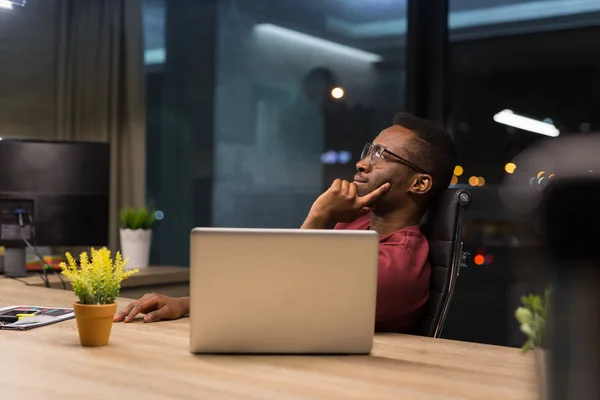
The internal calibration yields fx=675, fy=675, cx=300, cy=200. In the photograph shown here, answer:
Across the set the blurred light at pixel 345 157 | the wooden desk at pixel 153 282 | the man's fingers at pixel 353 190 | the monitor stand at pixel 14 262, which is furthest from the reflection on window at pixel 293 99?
the man's fingers at pixel 353 190

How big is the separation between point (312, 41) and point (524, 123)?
1.21 meters

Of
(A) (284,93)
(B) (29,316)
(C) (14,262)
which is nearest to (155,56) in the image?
(A) (284,93)

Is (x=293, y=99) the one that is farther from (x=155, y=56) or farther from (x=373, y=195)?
(x=373, y=195)

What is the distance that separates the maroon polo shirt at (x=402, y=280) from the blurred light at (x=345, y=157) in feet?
5.10

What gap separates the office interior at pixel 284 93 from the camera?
305 cm

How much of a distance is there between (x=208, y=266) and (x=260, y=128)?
265cm

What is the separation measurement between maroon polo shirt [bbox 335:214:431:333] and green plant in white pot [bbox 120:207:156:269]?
1.84 metres

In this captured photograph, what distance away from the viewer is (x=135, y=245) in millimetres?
3449

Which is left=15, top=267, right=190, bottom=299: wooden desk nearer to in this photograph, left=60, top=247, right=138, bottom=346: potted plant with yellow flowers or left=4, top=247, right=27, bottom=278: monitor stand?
left=4, top=247, right=27, bottom=278: monitor stand

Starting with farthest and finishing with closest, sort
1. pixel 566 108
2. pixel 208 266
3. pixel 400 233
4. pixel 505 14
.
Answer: pixel 505 14 < pixel 566 108 < pixel 400 233 < pixel 208 266

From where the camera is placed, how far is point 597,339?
1.83ft

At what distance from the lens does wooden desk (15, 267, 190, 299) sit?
301cm

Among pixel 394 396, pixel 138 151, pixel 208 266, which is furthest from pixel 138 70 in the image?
pixel 394 396

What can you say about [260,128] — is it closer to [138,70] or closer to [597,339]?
[138,70]
